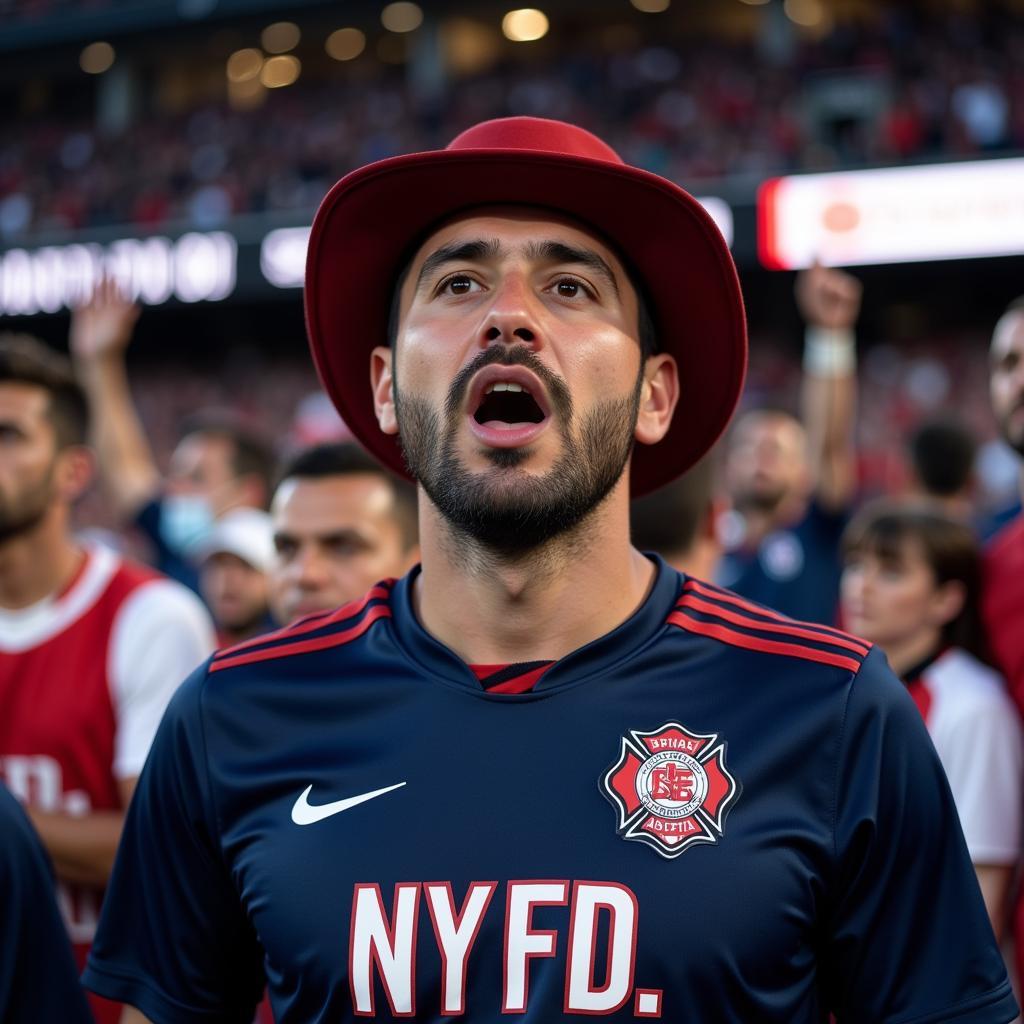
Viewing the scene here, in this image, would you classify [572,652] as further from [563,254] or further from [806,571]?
[806,571]

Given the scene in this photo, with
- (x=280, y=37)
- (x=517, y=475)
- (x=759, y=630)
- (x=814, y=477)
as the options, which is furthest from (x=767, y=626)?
(x=280, y=37)

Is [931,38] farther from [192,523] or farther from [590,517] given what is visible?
[590,517]

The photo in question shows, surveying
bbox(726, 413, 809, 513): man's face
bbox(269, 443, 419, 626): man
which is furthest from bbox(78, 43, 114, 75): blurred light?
bbox(269, 443, 419, 626): man

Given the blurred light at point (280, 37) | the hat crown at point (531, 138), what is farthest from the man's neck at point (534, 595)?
the blurred light at point (280, 37)

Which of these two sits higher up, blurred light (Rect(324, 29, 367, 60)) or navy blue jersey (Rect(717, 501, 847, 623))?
blurred light (Rect(324, 29, 367, 60))

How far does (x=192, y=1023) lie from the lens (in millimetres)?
1754

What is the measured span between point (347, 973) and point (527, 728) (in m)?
0.35

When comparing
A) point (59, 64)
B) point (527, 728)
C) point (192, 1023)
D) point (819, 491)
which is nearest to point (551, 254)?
point (527, 728)

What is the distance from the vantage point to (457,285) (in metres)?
1.84

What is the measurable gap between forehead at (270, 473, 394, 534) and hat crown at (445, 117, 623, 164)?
131 centimetres

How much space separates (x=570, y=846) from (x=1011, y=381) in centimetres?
187

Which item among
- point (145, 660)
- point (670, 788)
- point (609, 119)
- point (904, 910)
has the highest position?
point (609, 119)

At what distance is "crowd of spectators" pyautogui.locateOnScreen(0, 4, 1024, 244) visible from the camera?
1606 cm

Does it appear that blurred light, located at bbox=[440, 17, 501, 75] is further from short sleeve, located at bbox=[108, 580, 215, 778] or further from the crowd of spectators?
short sleeve, located at bbox=[108, 580, 215, 778]
